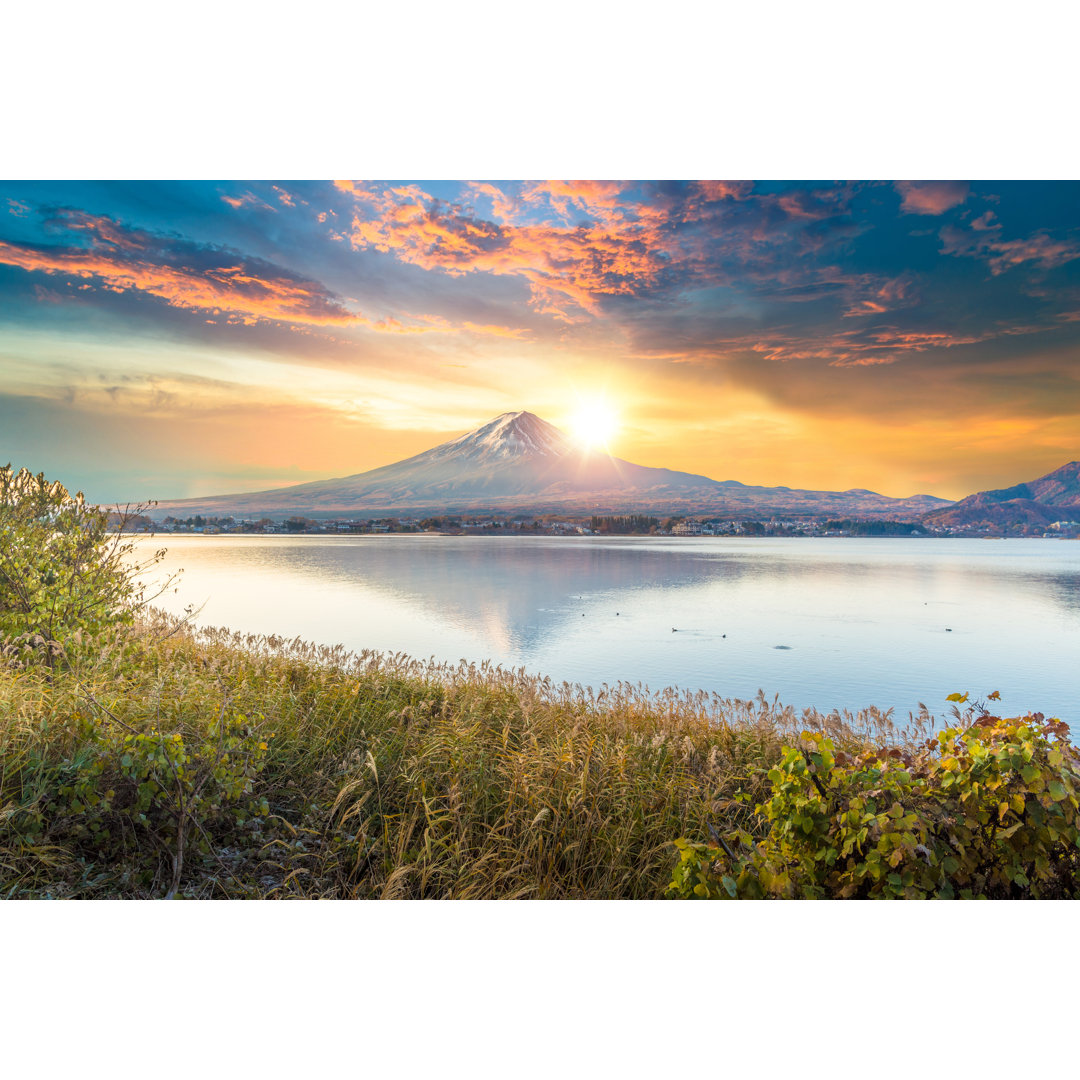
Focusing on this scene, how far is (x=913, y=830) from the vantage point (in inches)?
96.0

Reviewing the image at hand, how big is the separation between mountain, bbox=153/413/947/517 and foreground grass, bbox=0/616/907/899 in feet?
125

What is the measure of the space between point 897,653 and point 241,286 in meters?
13.0

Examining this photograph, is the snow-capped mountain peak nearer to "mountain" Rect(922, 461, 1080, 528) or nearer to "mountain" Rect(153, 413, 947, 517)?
"mountain" Rect(153, 413, 947, 517)

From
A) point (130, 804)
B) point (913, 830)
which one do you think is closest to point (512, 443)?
point (130, 804)

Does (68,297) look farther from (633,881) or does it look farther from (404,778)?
(633,881)

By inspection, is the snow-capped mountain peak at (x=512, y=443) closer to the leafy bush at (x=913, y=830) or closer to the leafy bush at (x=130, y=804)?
the leafy bush at (x=130, y=804)

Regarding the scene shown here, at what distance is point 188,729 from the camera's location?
3344 mm

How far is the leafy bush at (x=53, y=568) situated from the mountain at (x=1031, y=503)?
1257cm

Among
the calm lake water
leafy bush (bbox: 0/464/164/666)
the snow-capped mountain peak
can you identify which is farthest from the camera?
the snow-capped mountain peak

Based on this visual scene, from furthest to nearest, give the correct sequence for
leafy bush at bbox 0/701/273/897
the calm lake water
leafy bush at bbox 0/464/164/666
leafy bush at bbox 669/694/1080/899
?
the calm lake water < leafy bush at bbox 0/464/164/666 < leafy bush at bbox 0/701/273/897 < leafy bush at bbox 669/694/1080/899

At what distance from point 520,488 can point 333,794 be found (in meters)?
45.0

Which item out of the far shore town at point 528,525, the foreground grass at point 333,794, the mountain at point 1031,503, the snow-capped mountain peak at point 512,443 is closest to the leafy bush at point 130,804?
the foreground grass at point 333,794

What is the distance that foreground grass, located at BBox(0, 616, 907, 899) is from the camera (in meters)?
2.79

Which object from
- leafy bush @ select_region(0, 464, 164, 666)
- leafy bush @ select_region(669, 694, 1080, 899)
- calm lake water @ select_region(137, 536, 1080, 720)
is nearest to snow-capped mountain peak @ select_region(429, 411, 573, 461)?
calm lake water @ select_region(137, 536, 1080, 720)
